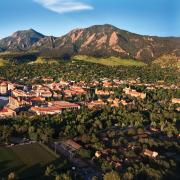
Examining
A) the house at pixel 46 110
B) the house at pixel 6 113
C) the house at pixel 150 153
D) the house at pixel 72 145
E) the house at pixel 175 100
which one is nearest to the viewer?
the house at pixel 150 153

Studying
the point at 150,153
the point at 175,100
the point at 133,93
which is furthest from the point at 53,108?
the point at 150,153

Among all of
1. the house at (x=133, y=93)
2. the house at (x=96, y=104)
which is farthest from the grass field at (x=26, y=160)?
the house at (x=133, y=93)

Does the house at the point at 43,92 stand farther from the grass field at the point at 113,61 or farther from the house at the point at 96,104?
the grass field at the point at 113,61

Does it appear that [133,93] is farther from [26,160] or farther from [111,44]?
[111,44]

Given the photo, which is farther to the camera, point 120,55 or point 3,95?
point 120,55

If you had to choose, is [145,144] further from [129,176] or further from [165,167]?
[129,176]

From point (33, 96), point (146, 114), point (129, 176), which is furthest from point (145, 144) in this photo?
point (33, 96)

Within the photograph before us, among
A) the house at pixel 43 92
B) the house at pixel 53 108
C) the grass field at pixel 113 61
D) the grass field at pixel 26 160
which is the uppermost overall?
the grass field at pixel 26 160

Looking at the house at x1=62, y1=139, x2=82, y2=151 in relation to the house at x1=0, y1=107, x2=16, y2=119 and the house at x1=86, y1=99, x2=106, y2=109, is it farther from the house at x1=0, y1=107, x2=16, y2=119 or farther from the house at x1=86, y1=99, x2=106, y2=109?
the house at x1=86, y1=99, x2=106, y2=109
